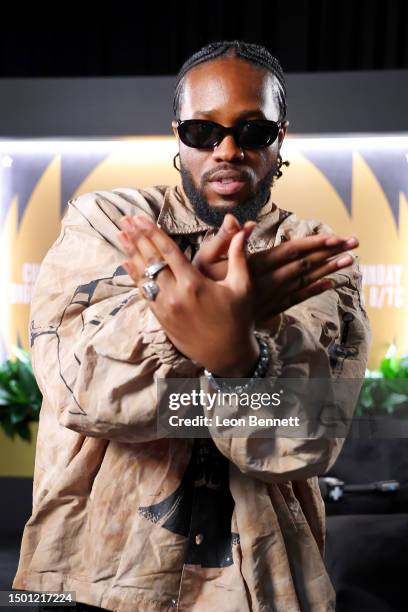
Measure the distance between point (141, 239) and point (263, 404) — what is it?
15 centimetres

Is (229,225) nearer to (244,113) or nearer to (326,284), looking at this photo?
(326,284)

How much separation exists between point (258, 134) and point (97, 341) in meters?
0.25

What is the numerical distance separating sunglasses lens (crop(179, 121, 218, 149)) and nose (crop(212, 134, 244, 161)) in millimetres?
10

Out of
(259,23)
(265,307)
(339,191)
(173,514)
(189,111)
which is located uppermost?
(259,23)

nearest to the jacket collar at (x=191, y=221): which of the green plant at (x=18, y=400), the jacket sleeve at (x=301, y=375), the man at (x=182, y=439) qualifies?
the man at (x=182, y=439)

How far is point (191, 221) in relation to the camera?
830mm

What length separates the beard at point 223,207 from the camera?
799 mm

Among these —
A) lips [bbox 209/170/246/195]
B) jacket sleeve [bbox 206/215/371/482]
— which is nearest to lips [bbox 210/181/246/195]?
lips [bbox 209/170/246/195]

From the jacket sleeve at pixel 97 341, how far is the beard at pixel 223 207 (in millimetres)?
79

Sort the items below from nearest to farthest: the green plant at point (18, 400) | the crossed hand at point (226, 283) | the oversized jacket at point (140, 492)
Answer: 1. the crossed hand at point (226, 283)
2. the oversized jacket at point (140, 492)
3. the green plant at point (18, 400)

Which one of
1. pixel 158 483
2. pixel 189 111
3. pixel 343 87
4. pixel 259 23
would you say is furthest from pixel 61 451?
pixel 259 23

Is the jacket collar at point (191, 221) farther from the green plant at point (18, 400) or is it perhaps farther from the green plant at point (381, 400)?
the green plant at point (18, 400)

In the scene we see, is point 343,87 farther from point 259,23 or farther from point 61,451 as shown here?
point 61,451

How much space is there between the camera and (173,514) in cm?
75
